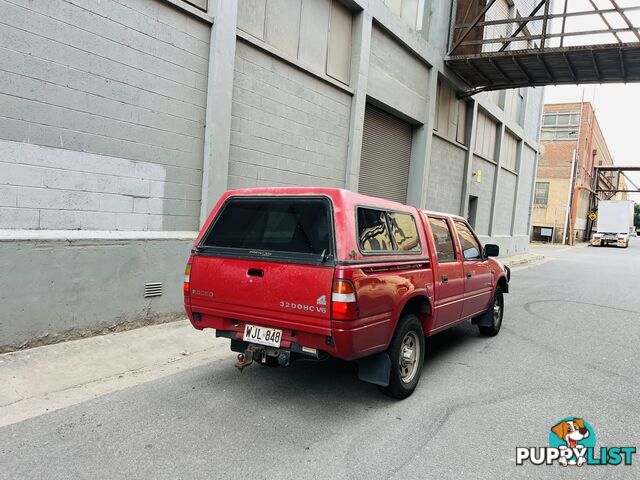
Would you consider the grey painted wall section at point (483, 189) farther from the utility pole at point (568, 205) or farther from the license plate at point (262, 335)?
the utility pole at point (568, 205)

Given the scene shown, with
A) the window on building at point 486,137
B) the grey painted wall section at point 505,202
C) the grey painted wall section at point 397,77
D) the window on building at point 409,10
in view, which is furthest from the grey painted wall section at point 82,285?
the grey painted wall section at point 505,202

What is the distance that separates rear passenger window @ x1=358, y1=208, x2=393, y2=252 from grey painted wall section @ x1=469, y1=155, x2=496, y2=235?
15.0 meters

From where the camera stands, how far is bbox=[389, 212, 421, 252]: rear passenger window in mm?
4500

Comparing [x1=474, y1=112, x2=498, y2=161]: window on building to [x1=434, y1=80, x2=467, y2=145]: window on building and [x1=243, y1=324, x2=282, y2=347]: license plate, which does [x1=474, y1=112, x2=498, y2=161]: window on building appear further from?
[x1=243, y1=324, x2=282, y2=347]: license plate

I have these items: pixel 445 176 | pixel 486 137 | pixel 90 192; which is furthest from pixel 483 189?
pixel 90 192

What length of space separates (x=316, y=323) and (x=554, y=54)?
13.2 metres

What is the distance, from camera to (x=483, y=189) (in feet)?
65.3

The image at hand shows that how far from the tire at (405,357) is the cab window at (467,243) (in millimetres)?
1666

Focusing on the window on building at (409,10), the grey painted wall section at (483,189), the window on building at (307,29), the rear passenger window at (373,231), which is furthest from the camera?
the grey painted wall section at (483,189)

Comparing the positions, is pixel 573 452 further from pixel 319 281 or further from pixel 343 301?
pixel 319 281

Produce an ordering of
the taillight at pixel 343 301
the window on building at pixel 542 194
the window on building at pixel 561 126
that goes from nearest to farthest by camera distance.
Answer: the taillight at pixel 343 301
the window on building at pixel 542 194
the window on building at pixel 561 126

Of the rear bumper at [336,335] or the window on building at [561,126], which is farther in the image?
the window on building at [561,126]

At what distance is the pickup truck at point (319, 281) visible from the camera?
143 inches

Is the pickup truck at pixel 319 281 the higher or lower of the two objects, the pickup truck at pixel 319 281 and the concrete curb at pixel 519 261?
the higher
